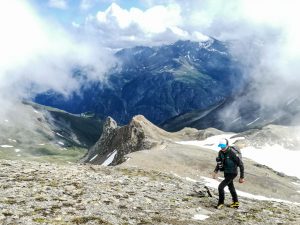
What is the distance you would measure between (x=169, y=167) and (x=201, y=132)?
10014 centimetres

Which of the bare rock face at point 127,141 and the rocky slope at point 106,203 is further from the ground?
the bare rock face at point 127,141

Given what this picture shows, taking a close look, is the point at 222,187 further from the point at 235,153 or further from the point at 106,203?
the point at 106,203

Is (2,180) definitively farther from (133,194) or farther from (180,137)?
(180,137)

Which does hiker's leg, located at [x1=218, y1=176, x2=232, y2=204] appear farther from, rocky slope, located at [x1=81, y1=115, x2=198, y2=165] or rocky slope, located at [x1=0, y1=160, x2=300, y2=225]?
rocky slope, located at [x1=81, y1=115, x2=198, y2=165]

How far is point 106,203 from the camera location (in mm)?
27641

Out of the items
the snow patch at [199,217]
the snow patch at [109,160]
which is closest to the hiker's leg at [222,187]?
the snow patch at [199,217]

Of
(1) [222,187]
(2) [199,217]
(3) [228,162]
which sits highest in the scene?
(3) [228,162]

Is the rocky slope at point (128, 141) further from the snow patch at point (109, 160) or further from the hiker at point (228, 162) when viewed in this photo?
the hiker at point (228, 162)

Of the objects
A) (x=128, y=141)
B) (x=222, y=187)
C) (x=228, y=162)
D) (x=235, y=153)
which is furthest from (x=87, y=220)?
(x=128, y=141)

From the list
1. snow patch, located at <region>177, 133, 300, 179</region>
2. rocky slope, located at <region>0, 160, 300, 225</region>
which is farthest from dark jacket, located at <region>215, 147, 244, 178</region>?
snow patch, located at <region>177, 133, 300, 179</region>

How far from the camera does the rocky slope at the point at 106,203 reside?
2455 centimetres

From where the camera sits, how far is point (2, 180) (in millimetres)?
31875

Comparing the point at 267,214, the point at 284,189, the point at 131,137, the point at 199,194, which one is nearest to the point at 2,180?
the point at 199,194

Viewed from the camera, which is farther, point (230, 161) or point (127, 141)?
point (127, 141)
